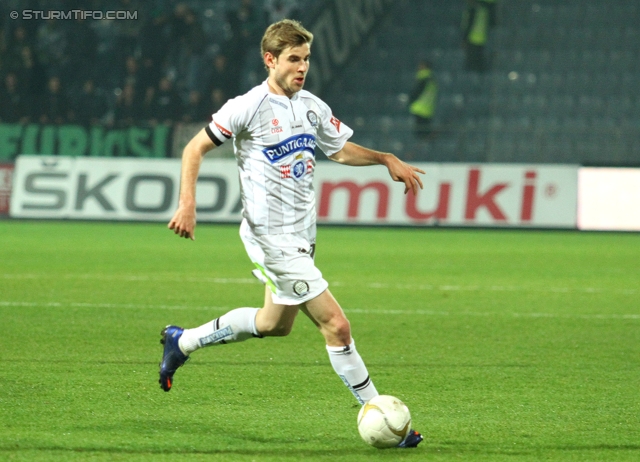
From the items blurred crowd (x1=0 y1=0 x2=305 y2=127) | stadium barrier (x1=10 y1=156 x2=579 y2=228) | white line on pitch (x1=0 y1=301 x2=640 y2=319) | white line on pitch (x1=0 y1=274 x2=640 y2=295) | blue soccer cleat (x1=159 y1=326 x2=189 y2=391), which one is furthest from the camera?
blurred crowd (x1=0 y1=0 x2=305 y2=127)

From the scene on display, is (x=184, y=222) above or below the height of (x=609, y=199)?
above

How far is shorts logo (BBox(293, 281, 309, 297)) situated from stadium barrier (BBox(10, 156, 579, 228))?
41.1 ft

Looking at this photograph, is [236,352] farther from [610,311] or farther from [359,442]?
[610,311]

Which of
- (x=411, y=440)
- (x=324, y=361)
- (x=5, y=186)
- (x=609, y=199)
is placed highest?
(x=411, y=440)

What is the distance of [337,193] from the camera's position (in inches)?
692

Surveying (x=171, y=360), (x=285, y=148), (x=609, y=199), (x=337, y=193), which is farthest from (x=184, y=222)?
(x=609, y=199)

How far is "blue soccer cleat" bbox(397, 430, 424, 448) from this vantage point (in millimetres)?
4402

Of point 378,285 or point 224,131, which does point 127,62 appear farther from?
point 224,131

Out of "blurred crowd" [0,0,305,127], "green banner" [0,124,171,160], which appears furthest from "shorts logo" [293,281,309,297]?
"blurred crowd" [0,0,305,127]

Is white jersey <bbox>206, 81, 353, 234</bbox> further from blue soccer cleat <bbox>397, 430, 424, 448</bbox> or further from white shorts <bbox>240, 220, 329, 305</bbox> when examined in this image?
blue soccer cleat <bbox>397, 430, 424, 448</bbox>

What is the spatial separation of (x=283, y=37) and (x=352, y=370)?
144 centimetres

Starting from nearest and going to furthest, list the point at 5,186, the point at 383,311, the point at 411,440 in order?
the point at 411,440 → the point at 383,311 → the point at 5,186

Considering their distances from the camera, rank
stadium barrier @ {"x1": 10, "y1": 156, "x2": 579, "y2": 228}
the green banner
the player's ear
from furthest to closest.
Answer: the green banner < stadium barrier @ {"x1": 10, "y1": 156, "x2": 579, "y2": 228} < the player's ear

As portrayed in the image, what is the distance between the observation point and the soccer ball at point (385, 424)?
14.2ft
